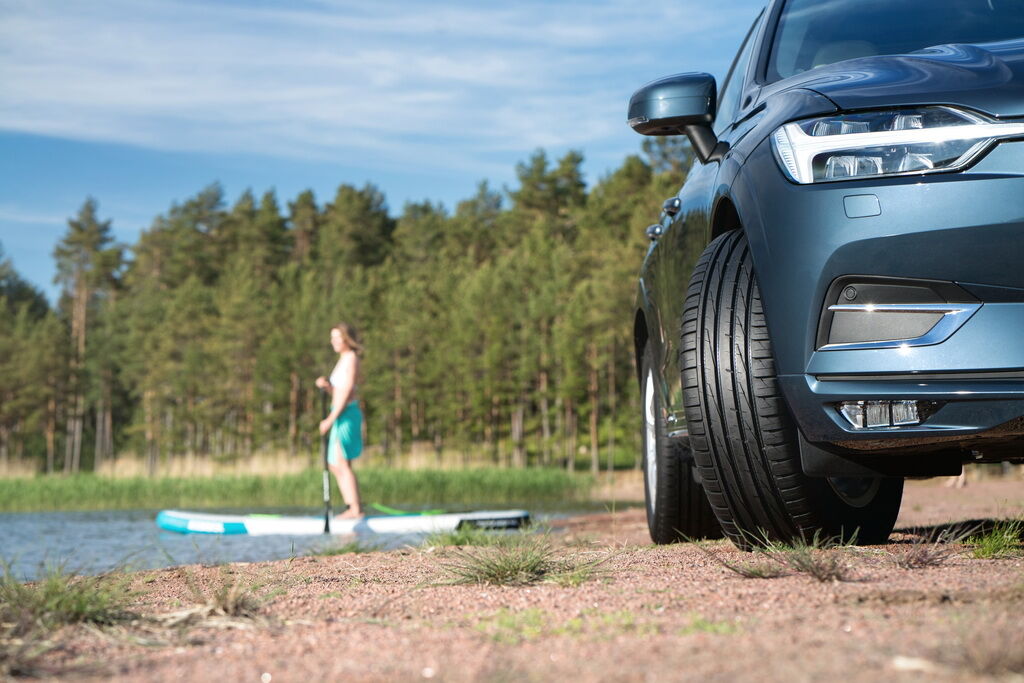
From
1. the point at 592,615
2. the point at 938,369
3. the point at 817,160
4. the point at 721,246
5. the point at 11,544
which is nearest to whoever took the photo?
the point at 592,615

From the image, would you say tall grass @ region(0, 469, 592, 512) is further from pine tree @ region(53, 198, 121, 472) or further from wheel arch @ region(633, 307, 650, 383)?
pine tree @ region(53, 198, 121, 472)

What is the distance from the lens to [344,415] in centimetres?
1087

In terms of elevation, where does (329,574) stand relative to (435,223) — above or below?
below

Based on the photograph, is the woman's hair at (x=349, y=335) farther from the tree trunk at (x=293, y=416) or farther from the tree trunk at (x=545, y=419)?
the tree trunk at (x=293, y=416)

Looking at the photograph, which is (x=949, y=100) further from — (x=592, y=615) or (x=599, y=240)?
(x=599, y=240)

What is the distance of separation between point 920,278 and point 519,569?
1.37 meters

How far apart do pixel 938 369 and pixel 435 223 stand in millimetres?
80234

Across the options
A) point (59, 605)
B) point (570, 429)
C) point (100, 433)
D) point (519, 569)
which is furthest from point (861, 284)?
point (100, 433)

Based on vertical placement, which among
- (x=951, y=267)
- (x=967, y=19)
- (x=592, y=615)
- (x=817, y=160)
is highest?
(x=967, y=19)

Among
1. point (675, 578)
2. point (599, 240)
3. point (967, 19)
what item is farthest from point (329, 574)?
point (599, 240)

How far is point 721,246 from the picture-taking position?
3.41 m

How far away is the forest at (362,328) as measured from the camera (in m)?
50.0

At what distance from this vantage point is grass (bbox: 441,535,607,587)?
3025mm

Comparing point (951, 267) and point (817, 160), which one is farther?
point (817, 160)
